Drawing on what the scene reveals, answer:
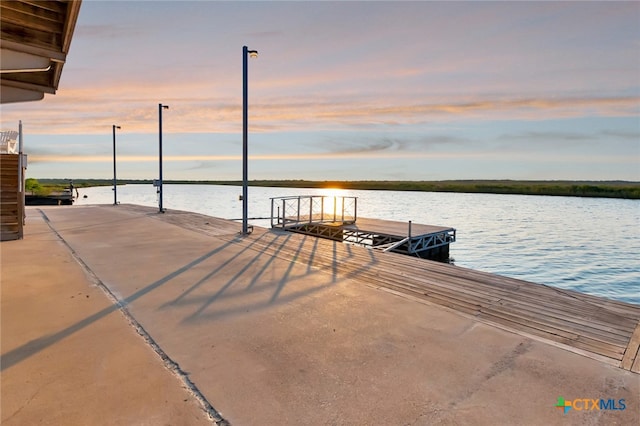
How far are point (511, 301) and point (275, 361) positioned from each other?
3.31 meters

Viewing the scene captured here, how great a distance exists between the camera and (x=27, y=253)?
24.9ft

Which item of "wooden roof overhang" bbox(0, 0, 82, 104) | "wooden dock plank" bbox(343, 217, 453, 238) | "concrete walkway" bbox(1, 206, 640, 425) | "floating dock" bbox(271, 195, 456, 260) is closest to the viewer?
"concrete walkway" bbox(1, 206, 640, 425)

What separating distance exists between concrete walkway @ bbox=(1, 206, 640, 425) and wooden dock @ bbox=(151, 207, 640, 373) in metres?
0.29

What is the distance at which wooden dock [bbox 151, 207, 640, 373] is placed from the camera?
3.41 meters

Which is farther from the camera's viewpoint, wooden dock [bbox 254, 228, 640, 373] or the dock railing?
the dock railing

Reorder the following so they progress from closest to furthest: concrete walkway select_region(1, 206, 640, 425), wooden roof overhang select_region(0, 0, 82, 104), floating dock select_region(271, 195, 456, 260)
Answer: concrete walkway select_region(1, 206, 640, 425), wooden roof overhang select_region(0, 0, 82, 104), floating dock select_region(271, 195, 456, 260)

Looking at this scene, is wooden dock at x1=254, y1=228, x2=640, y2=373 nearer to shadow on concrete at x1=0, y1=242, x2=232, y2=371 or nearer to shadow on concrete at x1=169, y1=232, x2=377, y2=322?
→ shadow on concrete at x1=169, y1=232, x2=377, y2=322

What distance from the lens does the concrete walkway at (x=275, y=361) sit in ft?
7.45

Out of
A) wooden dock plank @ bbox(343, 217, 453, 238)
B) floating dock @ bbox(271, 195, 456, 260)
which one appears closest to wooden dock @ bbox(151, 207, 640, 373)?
floating dock @ bbox(271, 195, 456, 260)

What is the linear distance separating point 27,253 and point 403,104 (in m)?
20.6

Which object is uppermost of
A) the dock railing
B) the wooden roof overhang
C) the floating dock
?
the wooden roof overhang

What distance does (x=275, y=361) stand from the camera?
9.58 feet

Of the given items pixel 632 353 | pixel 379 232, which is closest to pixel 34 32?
pixel 632 353

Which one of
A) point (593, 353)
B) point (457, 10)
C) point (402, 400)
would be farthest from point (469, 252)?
point (402, 400)
